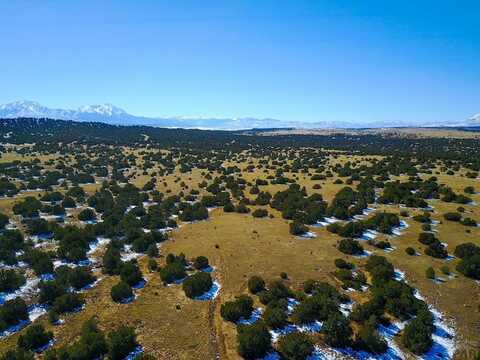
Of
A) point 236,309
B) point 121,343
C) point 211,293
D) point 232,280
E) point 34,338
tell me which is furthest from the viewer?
point 232,280

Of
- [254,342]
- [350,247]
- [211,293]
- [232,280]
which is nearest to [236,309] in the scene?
[254,342]

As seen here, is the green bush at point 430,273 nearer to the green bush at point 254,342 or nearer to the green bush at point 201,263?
the green bush at point 254,342

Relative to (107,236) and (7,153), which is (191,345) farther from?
(7,153)

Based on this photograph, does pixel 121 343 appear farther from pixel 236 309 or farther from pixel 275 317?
pixel 275 317

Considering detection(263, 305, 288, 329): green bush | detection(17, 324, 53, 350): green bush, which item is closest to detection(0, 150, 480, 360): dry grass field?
detection(17, 324, 53, 350): green bush

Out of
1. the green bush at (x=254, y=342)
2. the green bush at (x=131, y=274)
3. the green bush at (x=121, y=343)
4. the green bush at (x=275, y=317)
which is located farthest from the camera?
the green bush at (x=131, y=274)

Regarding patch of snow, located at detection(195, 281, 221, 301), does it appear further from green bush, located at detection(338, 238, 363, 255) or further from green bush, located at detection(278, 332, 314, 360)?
green bush, located at detection(338, 238, 363, 255)

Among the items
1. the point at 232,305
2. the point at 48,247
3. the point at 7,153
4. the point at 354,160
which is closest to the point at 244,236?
the point at 232,305

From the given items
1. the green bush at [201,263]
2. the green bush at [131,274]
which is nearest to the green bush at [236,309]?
the green bush at [201,263]

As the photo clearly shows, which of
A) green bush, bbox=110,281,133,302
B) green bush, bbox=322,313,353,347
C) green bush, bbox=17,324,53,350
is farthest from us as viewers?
green bush, bbox=110,281,133,302

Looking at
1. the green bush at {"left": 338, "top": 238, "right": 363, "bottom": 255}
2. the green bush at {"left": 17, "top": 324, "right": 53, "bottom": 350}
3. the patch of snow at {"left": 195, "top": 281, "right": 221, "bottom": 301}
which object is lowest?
the patch of snow at {"left": 195, "top": 281, "right": 221, "bottom": 301}

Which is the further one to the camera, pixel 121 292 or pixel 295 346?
pixel 121 292
